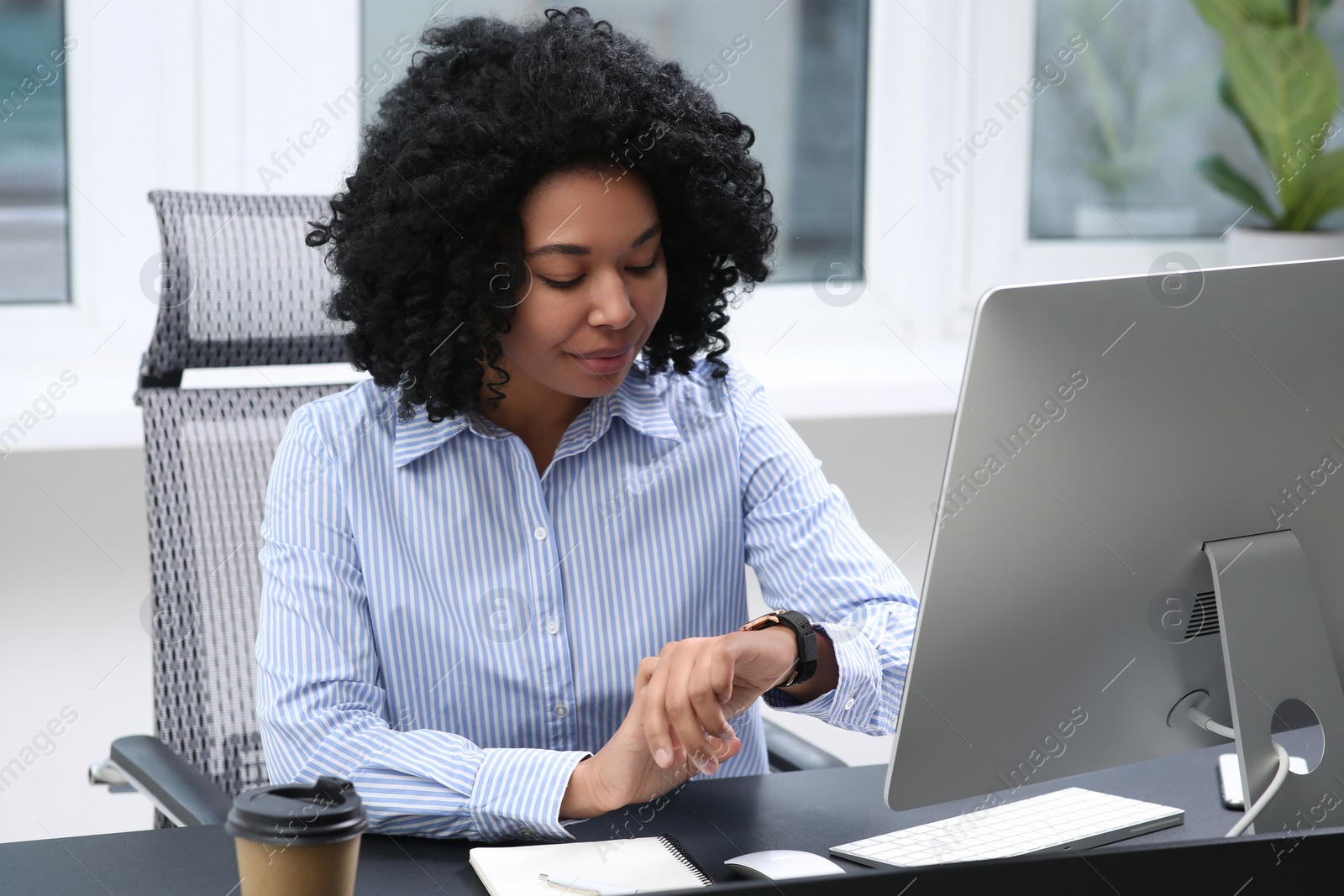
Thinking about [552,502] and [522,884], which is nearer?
[522,884]

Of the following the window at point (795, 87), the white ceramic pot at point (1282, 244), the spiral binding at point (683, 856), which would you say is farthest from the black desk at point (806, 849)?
the white ceramic pot at point (1282, 244)

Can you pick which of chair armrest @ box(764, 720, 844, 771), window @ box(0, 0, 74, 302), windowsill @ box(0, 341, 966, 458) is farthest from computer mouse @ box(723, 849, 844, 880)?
window @ box(0, 0, 74, 302)

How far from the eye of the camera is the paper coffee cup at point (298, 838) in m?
0.64

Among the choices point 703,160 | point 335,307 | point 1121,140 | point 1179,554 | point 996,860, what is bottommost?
point 996,860

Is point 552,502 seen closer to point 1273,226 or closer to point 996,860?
point 996,860

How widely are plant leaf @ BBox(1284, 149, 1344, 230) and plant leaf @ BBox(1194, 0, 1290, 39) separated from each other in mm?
269

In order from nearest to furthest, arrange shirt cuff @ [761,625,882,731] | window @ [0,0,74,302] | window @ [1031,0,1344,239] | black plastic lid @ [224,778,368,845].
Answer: black plastic lid @ [224,778,368,845]
shirt cuff @ [761,625,882,731]
window @ [0,0,74,302]
window @ [1031,0,1344,239]

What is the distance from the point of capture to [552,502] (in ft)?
4.10

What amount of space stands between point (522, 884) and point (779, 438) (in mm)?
616

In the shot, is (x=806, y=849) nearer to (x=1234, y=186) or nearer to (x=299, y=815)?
(x=299, y=815)

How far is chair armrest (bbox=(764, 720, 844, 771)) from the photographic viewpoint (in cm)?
133

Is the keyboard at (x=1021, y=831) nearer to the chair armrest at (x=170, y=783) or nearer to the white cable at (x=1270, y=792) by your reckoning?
the white cable at (x=1270, y=792)

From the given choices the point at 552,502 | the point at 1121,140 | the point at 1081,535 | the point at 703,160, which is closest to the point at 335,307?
the point at 552,502

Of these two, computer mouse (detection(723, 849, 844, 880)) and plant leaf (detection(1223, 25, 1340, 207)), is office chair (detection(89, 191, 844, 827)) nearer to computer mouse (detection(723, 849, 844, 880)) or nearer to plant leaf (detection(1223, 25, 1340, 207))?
computer mouse (detection(723, 849, 844, 880))
